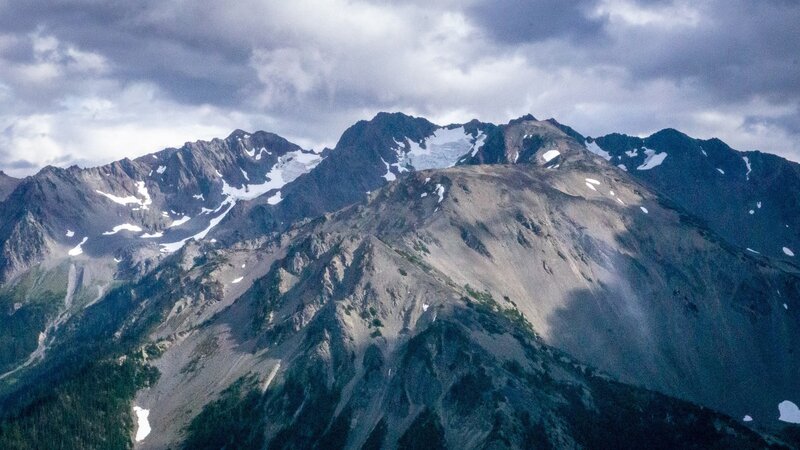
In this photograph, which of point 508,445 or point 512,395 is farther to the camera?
point 512,395

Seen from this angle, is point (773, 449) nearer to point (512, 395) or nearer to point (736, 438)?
point (736, 438)

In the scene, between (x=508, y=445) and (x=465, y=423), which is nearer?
(x=508, y=445)

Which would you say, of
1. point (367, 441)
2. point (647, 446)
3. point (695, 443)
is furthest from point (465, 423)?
point (695, 443)

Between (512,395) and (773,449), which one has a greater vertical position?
(512,395)

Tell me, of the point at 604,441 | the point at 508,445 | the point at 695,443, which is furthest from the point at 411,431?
the point at 695,443

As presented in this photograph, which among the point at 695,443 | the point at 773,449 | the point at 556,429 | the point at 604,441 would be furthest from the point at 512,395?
the point at 773,449

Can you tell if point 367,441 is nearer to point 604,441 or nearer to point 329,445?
point 329,445

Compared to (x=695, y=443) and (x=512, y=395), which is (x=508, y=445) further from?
(x=695, y=443)
